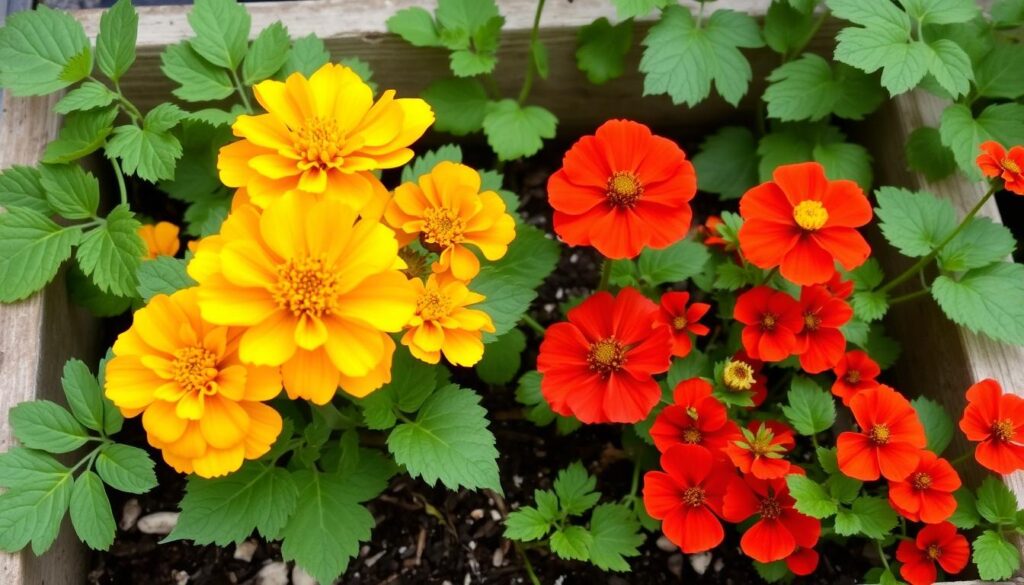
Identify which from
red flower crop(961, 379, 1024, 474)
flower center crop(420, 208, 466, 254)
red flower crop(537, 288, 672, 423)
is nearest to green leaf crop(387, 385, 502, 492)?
red flower crop(537, 288, 672, 423)

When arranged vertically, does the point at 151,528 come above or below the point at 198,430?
below

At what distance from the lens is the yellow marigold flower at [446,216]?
1.19 metres

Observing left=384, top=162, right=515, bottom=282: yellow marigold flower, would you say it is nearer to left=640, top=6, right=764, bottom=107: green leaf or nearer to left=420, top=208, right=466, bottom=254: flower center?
left=420, top=208, right=466, bottom=254: flower center

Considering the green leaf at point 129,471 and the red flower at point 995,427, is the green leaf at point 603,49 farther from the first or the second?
the green leaf at point 129,471

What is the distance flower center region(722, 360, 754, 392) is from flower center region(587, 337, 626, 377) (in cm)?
17

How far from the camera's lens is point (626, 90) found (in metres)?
1.91

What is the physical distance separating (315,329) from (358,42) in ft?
2.91

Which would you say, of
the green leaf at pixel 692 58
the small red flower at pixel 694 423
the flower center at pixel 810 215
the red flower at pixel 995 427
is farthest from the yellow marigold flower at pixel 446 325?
the red flower at pixel 995 427

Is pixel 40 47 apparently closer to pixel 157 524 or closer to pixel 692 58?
pixel 157 524

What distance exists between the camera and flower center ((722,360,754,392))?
1.37m

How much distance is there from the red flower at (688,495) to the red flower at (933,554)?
30 centimetres

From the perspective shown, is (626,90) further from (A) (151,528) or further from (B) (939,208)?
(A) (151,528)

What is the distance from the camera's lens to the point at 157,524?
160cm

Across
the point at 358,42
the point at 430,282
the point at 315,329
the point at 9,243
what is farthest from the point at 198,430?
the point at 358,42
